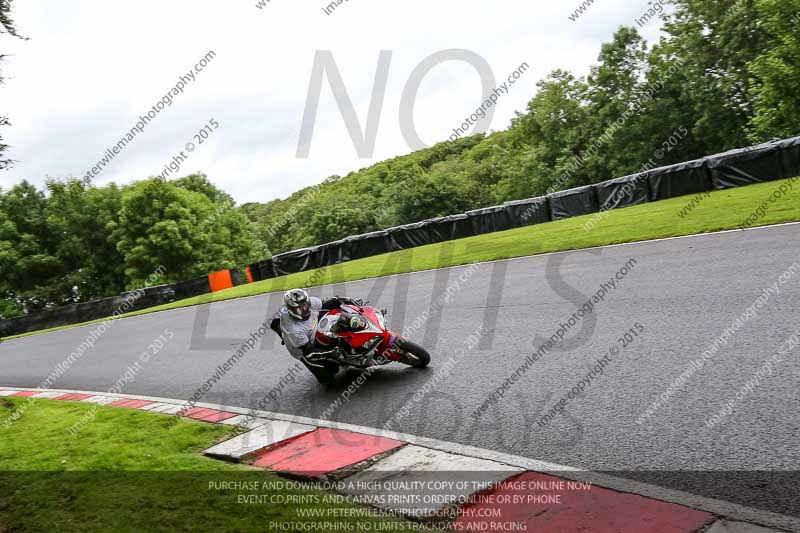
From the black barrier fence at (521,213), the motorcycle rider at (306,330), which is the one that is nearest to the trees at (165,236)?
the black barrier fence at (521,213)

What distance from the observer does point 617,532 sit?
3613 mm

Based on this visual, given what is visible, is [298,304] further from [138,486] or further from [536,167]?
[536,167]

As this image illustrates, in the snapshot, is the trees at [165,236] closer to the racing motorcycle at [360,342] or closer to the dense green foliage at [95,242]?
the dense green foliage at [95,242]

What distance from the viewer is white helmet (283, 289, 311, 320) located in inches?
326

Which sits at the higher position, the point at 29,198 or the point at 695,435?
the point at 29,198

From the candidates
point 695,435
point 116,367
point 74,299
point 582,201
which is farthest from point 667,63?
point 74,299

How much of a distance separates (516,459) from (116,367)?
10610 mm

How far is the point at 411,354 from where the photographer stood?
807 cm

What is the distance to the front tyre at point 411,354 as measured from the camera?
7.96 metres

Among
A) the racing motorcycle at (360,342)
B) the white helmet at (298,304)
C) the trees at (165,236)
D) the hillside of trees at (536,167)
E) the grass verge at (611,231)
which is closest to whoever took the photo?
the racing motorcycle at (360,342)

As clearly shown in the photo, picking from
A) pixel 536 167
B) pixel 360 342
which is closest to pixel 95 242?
pixel 536 167

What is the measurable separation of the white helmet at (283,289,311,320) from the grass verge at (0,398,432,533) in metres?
1.82

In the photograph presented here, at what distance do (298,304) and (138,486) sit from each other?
132 inches

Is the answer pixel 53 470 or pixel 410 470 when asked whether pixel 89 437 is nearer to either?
pixel 53 470
